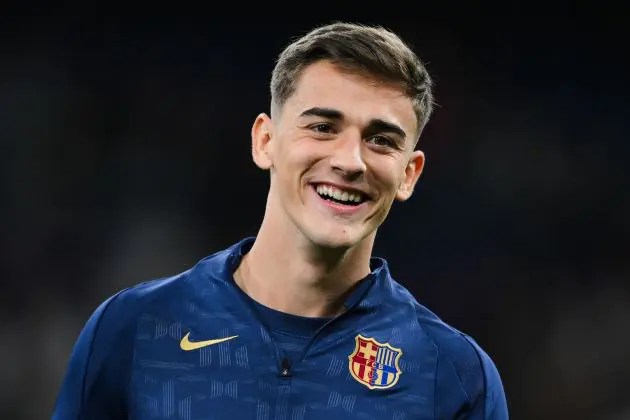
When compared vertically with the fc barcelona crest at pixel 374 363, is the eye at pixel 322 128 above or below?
above

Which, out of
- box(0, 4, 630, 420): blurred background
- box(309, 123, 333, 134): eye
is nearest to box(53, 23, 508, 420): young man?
box(309, 123, 333, 134): eye

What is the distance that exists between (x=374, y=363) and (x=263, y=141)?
744mm

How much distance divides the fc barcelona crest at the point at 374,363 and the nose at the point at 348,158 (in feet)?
1.72

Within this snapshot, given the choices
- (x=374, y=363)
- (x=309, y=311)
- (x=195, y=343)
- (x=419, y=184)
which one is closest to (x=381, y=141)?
(x=309, y=311)

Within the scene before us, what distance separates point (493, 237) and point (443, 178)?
0.54 metres

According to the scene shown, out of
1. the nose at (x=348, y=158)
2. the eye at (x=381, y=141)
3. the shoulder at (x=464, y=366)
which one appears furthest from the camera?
the shoulder at (x=464, y=366)

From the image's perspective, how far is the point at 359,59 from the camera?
2701 millimetres

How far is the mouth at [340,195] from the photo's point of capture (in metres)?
2.60

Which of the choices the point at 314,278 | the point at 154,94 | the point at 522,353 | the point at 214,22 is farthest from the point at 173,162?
the point at 314,278

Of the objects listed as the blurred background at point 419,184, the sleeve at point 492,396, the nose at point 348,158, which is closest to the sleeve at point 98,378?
the nose at point 348,158

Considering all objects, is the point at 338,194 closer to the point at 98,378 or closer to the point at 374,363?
the point at 374,363

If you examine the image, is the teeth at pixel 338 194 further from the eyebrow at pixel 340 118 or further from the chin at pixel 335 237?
the eyebrow at pixel 340 118

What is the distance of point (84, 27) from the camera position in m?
6.51

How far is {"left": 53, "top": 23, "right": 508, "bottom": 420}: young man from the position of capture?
8.64 feet
